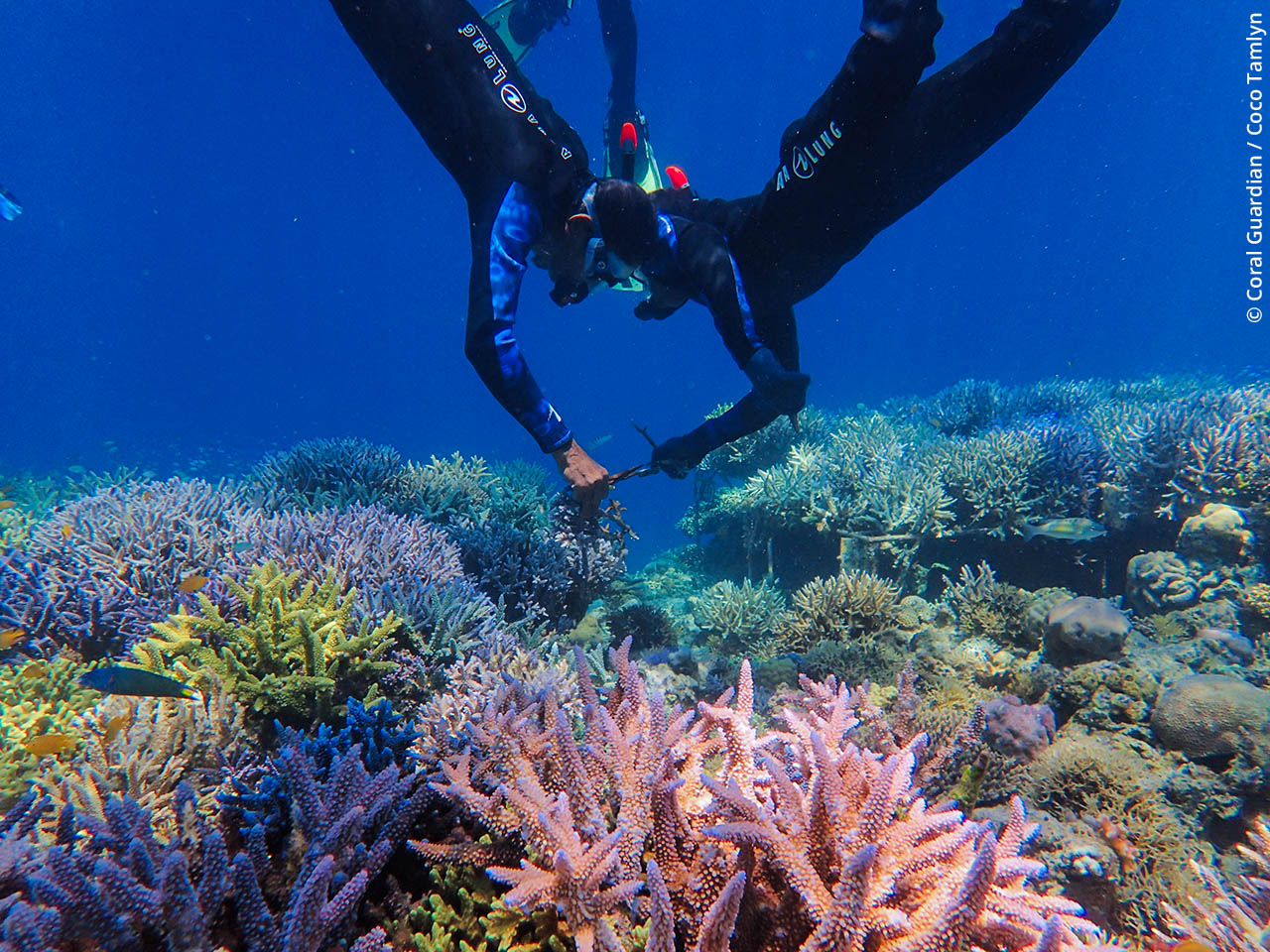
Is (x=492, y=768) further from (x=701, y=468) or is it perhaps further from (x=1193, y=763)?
(x=701, y=468)

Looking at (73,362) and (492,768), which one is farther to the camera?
(73,362)

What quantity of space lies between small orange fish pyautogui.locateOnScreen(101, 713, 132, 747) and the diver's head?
4.15 metres

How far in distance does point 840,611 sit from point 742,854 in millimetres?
3699

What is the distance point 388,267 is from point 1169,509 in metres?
107

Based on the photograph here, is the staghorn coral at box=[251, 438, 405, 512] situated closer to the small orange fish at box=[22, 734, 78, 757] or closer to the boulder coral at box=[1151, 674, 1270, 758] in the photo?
the small orange fish at box=[22, 734, 78, 757]

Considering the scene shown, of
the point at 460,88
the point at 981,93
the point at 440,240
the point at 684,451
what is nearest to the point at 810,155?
the point at 981,93

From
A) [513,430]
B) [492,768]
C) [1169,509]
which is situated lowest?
[492,768]

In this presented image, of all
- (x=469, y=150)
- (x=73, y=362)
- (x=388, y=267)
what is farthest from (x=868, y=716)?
(x=73, y=362)

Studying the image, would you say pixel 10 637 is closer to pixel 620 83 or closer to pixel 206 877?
pixel 206 877

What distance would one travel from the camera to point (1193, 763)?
3.06m

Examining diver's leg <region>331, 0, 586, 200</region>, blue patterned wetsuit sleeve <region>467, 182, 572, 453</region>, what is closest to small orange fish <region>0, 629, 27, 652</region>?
blue patterned wetsuit sleeve <region>467, 182, 572, 453</region>

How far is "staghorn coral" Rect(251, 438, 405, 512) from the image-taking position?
6.14m

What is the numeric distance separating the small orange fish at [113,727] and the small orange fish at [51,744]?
0.41 ft

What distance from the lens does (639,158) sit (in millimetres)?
7039
